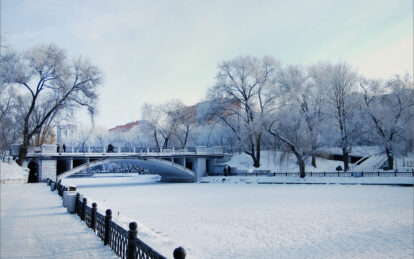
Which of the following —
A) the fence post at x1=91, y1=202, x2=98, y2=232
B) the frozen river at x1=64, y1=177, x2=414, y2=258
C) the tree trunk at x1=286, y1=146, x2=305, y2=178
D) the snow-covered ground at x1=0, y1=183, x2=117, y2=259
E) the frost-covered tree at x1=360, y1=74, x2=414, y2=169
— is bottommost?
the frozen river at x1=64, y1=177, x2=414, y2=258

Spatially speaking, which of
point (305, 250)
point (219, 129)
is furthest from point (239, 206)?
point (219, 129)

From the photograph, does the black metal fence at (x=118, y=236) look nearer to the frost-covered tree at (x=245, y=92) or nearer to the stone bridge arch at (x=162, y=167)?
the stone bridge arch at (x=162, y=167)

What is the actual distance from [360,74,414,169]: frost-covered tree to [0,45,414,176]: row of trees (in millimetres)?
78

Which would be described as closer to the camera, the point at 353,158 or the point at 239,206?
the point at 239,206

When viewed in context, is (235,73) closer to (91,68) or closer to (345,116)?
(345,116)

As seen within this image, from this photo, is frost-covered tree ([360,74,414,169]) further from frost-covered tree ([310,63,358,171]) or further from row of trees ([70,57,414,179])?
frost-covered tree ([310,63,358,171])

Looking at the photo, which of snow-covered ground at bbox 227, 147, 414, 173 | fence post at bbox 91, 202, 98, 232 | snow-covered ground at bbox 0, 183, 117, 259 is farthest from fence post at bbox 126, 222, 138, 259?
snow-covered ground at bbox 227, 147, 414, 173

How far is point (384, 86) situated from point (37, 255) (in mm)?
35739

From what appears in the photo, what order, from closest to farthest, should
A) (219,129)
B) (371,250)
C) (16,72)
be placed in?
(371,250)
(16,72)
(219,129)

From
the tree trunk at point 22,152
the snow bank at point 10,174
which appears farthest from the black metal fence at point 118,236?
the tree trunk at point 22,152

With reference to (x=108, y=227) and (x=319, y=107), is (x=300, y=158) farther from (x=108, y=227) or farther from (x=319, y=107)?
(x=108, y=227)

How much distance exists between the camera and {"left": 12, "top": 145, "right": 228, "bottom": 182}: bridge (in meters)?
31.8

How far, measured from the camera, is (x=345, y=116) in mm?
33875

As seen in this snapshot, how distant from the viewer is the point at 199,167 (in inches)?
1711
